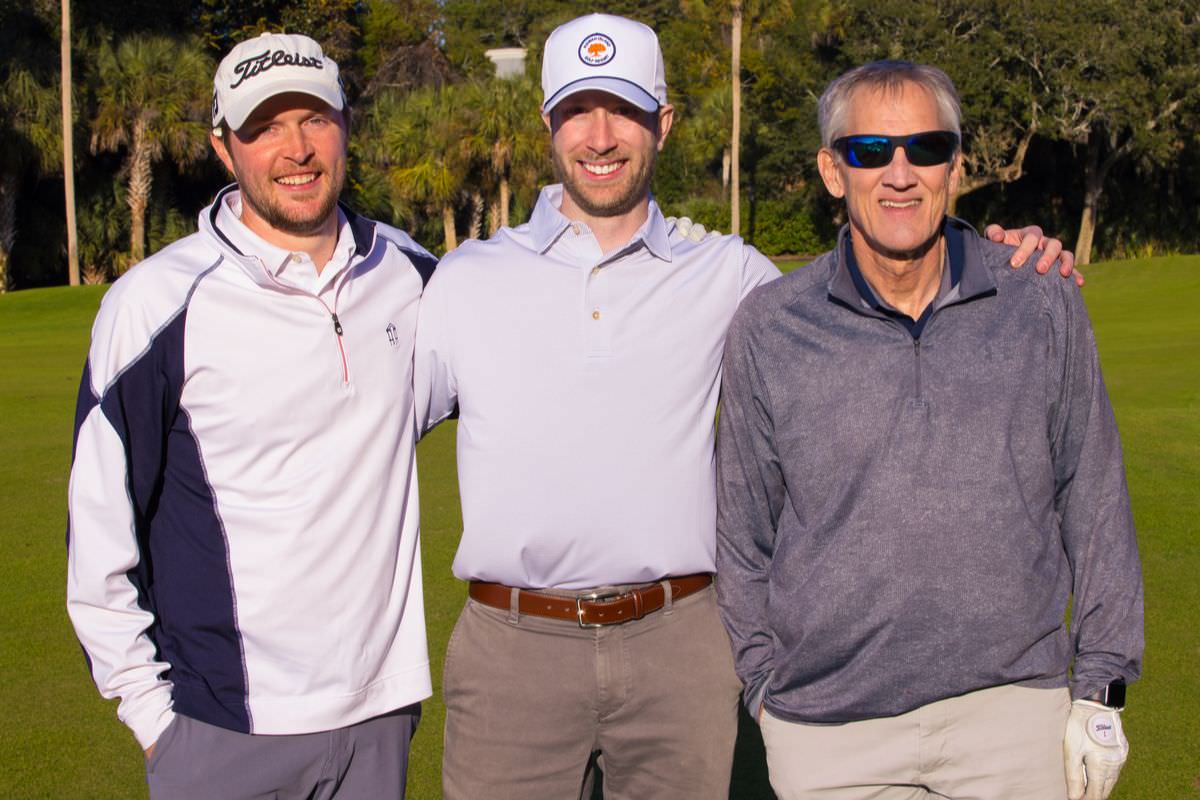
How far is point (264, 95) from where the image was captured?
10.8 feet

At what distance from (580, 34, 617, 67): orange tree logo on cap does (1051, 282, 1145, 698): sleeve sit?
141cm

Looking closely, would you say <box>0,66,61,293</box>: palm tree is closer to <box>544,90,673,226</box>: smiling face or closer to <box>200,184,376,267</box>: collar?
<box>200,184,376,267</box>: collar

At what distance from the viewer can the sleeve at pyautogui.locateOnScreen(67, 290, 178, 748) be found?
3.10 metres

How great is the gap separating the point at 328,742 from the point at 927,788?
1.48 m

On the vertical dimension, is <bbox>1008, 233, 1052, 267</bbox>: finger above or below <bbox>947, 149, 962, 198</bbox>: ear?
below

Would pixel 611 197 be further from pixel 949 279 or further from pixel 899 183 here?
pixel 949 279

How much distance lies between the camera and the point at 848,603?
2.98 metres

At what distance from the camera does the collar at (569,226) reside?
3.56 metres

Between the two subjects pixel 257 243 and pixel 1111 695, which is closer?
pixel 1111 695

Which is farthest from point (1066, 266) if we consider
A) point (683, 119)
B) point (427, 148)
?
point (683, 119)

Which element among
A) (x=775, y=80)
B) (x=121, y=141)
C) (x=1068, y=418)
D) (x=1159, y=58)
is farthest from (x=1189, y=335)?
(x=775, y=80)

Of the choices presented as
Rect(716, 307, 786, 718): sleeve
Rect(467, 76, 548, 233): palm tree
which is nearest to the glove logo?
Rect(716, 307, 786, 718): sleeve

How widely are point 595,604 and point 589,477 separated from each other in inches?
13.4

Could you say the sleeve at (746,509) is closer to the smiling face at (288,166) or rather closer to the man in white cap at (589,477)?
the man in white cap at (589,477)
